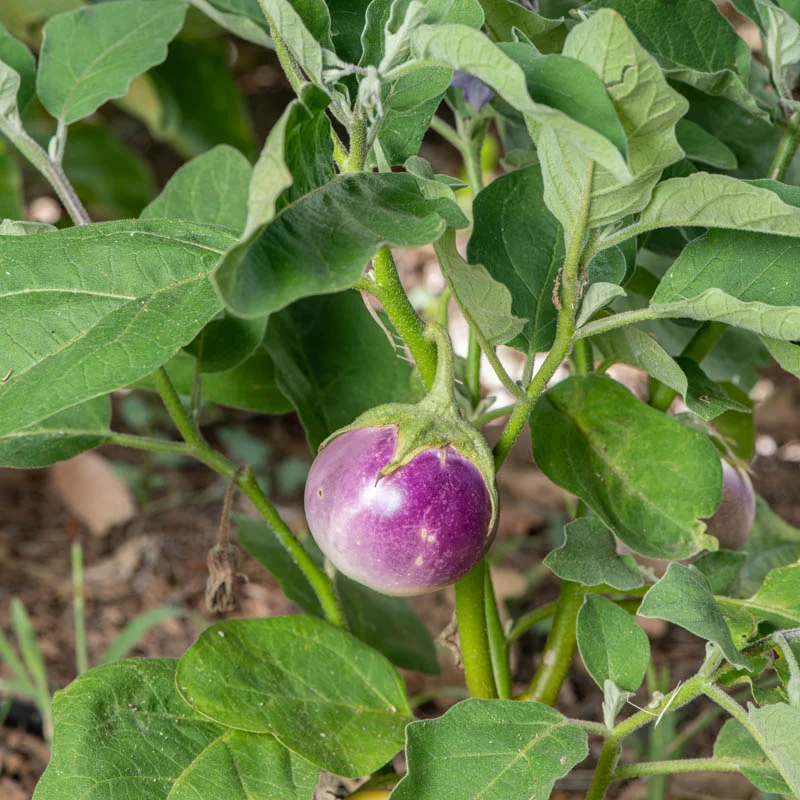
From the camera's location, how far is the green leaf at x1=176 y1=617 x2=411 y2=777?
592 mm

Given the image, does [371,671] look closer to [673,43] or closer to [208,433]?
[673,43]

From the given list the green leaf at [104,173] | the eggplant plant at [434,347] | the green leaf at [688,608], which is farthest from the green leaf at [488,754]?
the green leaf at [104,173]

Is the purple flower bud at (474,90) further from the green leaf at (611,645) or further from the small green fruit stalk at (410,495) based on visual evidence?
the green leaf at (611,645)

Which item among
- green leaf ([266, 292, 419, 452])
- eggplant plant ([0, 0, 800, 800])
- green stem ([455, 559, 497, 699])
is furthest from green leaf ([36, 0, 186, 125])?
green stem ([455, 559, 497, 699])

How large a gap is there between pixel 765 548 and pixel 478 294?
0.53m

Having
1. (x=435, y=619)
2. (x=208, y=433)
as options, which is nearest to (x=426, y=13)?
(x=435, y=619)

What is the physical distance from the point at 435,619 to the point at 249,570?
0.99 ft

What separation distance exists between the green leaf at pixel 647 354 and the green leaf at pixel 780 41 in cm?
20

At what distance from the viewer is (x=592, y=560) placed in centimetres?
60

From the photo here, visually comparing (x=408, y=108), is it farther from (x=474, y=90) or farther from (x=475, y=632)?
(x=475, y=632)

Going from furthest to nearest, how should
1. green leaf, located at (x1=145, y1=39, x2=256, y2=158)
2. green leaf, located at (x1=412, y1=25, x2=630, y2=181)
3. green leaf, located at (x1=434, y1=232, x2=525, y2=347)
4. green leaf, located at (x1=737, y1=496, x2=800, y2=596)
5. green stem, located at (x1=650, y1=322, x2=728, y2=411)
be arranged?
green leaf, located at (x1=145, y1=39, x2=256, y2=158)
green leaf, located at (x1=737, y1=496, x2=800, y2=596)
green stem, located at (x1=650, y1=322, x2=728, y2=411)
green leaf, located at (x1=434, y1=232, x2=525, y2=347)
green leaf, located at (x1=412, y1=25, x2=630, y2=181)

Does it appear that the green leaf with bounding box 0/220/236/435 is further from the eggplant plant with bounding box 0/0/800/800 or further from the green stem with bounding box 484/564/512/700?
the green stem with bounding box 484/564/512/700

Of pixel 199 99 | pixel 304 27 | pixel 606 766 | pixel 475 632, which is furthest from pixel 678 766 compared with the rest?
pixel 199 99

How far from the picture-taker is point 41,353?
452 millimetres
